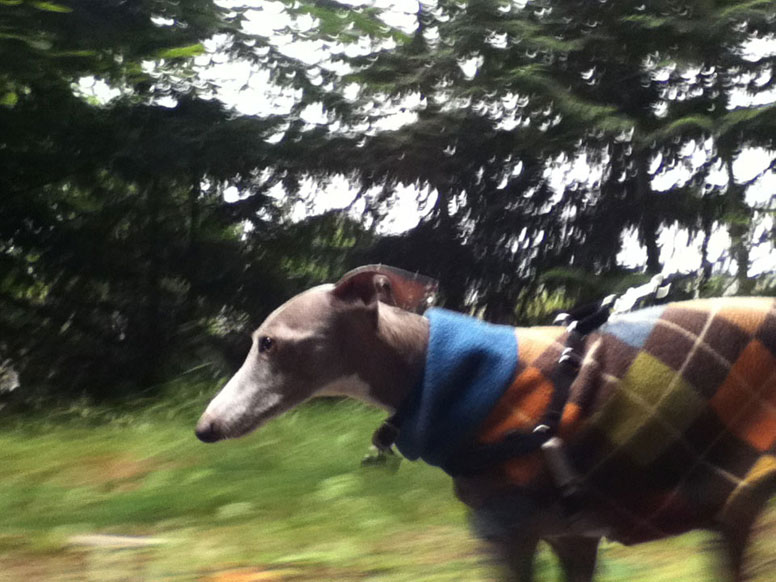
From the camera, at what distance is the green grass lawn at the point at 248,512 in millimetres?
2324

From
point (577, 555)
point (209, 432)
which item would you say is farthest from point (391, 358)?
point (577, 555)

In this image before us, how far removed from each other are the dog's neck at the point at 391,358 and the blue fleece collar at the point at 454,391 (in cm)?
4

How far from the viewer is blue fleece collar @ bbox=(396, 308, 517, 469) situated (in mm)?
1467

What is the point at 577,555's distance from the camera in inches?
69.4

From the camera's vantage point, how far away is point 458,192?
3537 millimetres

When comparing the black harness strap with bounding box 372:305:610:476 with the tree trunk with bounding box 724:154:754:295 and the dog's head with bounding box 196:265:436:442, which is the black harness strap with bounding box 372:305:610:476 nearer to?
the dog's head with bounding box 196:265:436:442

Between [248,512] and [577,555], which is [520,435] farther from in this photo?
[248,512]

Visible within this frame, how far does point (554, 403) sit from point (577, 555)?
1.64ft

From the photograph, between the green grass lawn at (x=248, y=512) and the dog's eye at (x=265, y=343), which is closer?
the dog's eye at (x=265, y=343)

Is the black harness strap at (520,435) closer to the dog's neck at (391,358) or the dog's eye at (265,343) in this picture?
the dog's neck at (391,358)

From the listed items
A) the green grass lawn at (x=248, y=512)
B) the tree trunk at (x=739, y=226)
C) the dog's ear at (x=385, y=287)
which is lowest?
the green grass lawn at (x=248, y=512)

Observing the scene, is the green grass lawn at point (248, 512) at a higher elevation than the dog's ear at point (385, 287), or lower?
lower

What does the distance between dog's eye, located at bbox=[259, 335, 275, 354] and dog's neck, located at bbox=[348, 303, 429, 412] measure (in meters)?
0.16


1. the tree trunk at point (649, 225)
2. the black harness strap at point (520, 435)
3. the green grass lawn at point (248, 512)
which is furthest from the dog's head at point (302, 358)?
the tree trunk at point (649, 225)
